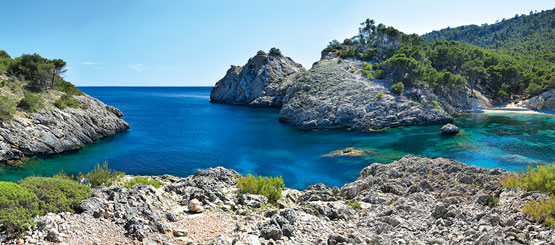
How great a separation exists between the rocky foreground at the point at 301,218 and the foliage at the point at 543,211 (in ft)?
0.99

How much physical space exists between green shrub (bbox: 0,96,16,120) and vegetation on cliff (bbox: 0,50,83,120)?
695 millimetres

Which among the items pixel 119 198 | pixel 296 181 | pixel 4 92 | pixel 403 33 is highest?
pixel 403 33

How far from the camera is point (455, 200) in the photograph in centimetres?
1697

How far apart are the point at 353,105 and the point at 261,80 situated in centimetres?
5883

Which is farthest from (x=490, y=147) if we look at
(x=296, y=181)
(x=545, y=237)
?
(x=545, y=237)

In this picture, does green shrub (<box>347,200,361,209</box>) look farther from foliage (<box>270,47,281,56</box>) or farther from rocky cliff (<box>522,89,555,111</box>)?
foliage (<box>270,47,281,56</box>)

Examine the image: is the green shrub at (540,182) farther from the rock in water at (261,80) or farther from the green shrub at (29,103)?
the rock in water at (261,80)

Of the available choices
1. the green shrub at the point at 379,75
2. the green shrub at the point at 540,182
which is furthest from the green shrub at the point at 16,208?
the green shrub at the point at 379,75

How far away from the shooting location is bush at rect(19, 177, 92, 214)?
12727 mm

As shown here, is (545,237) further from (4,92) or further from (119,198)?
(4,92)

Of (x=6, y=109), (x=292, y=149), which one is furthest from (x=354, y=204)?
(x=6, y=109)

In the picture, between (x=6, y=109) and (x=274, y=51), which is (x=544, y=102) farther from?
(x=6, y=109)

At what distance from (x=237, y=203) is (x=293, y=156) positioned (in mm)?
29216

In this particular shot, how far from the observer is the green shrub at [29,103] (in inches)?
1818
